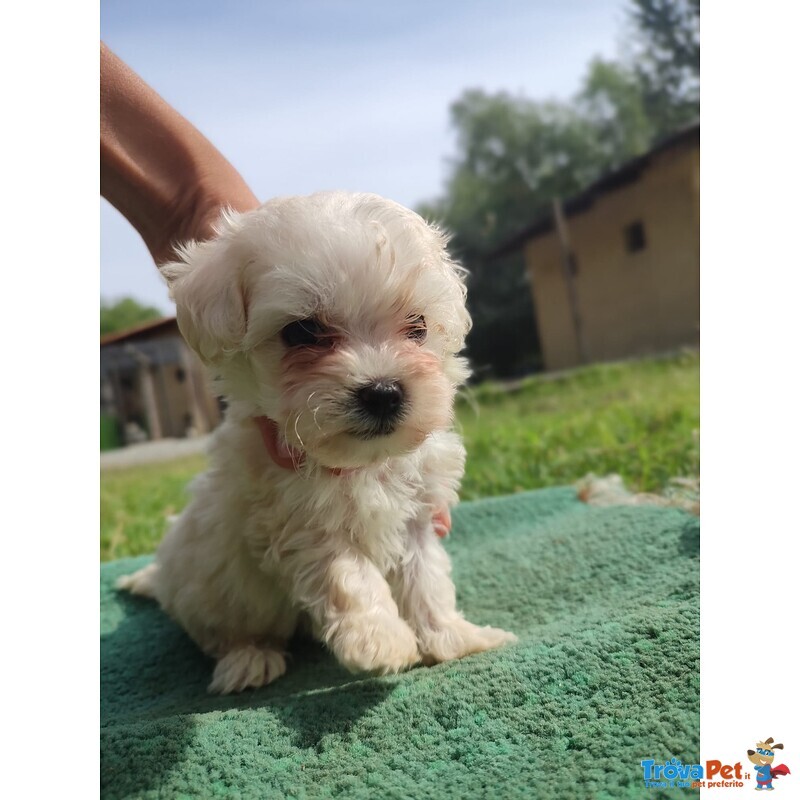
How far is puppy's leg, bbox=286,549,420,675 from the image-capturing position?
67.2 inches

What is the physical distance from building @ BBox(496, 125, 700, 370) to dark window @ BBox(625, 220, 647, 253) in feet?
0.03

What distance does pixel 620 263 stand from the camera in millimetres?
7430

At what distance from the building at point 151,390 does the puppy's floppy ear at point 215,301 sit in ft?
6.24

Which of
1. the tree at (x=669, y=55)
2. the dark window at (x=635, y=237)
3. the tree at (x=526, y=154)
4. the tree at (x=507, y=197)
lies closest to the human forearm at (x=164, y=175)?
the tree at (x=526, y=154)

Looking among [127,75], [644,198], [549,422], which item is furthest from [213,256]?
[644,198]

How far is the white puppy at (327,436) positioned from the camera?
1.70 metres

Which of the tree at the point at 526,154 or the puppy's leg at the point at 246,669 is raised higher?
the tree at the point at 526,154

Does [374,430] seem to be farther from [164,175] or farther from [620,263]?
[620,263]

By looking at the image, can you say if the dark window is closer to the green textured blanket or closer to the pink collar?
the green textured blanket

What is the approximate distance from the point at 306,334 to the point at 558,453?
2.94 metres
